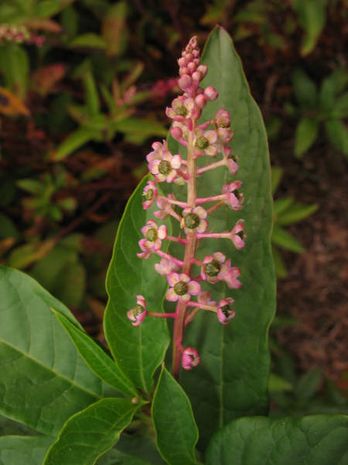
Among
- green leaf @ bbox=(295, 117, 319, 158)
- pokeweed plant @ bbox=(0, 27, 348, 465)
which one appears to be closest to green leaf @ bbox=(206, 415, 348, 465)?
pokeweed plant @ bbox=(0, 27, 348, 465)

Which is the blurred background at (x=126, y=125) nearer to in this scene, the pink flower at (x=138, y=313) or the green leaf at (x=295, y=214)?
the green leaf at (x=295, y=214)

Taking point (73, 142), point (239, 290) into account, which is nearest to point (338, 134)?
point (73, 142)

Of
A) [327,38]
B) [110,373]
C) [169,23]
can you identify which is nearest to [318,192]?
[327,38]

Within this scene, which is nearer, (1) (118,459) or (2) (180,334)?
(2) (180,334)

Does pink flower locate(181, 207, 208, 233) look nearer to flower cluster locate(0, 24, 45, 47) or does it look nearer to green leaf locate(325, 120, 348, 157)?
flower cluster locate(0, 24, 45, 47)

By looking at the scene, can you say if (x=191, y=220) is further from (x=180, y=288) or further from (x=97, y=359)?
(x=97, y=359)

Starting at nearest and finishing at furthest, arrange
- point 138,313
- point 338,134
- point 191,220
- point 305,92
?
point 191,220, point 138,313, point 338,134, point 305,92

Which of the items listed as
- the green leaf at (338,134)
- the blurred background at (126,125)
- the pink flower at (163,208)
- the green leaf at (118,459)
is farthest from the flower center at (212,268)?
the green leaf at (338,134)
